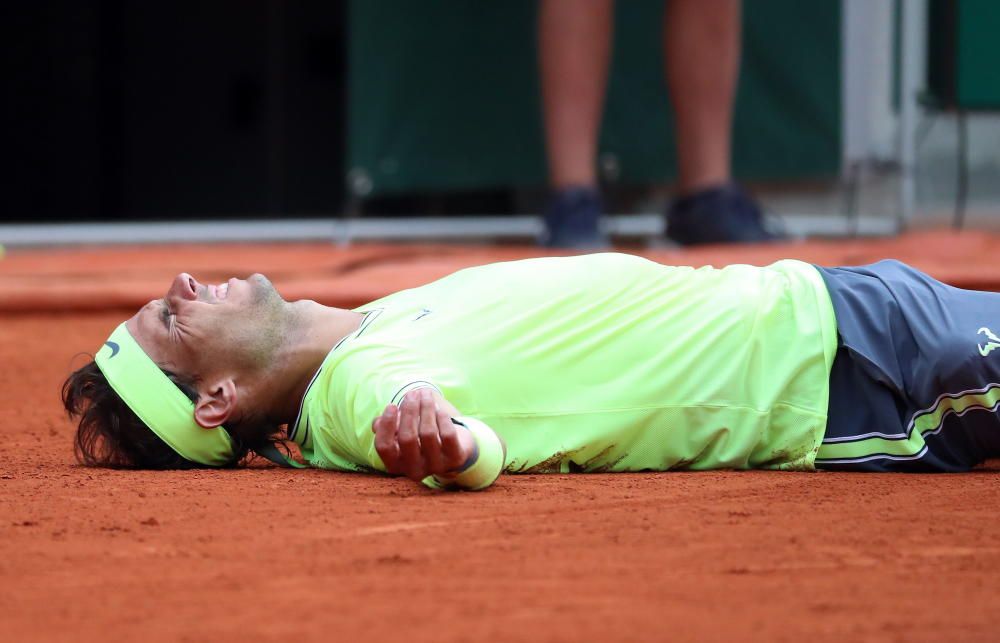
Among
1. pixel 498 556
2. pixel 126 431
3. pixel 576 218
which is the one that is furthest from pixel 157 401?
pixel 576 218

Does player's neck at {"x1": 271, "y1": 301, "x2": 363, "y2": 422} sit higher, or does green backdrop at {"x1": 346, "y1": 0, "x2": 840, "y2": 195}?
green backdrop at {"x1": 346, "y1": 0, "x2": 840, "y2": 195}

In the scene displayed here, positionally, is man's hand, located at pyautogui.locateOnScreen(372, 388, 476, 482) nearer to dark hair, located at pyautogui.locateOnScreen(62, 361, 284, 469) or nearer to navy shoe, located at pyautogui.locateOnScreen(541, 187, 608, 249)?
dark hair, located at pyautogui.locateOnScreen(62, 361, 284, 469)

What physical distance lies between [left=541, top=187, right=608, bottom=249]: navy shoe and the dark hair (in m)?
Answer: 1.98

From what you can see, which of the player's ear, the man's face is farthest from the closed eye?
the player's ear

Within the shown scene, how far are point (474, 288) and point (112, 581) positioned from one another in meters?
0.88

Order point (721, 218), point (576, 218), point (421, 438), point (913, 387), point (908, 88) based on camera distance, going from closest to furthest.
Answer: point (421, 438)
point (913, 387)
point (576, 218)
point (721, 218)
point (908, 88)

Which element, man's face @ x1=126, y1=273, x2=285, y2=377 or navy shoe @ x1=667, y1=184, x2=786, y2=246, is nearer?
man's face @ x1=126, y1=273, x2=285, y2=377

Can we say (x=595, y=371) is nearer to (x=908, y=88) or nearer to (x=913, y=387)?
(x=913, y=387)

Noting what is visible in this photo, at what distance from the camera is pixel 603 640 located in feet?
4.03

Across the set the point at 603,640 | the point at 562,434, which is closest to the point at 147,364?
the point at 562,434

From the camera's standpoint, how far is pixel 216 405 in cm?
214

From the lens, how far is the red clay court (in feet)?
4.23

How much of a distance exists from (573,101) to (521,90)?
4.12 ft

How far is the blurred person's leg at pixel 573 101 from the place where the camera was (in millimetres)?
4062
